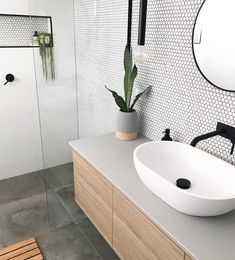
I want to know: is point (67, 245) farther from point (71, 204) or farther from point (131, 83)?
point (131, 83)

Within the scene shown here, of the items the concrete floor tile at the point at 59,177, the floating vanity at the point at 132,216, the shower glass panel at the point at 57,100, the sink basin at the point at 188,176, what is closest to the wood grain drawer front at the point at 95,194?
the floating vanity at the point at 132,216

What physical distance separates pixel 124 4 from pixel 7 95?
1.42 m

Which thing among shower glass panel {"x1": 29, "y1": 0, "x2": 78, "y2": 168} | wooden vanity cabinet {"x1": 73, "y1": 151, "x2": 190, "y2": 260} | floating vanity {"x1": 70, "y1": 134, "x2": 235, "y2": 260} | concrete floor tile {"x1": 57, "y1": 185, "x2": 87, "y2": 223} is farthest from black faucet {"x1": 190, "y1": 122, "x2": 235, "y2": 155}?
shower glass panel {"x1": 29, "y1": 0, "x2": 78, "y2": 168}

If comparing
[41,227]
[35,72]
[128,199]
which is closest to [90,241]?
[41,227]

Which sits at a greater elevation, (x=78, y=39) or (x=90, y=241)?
(x=78, y=39)

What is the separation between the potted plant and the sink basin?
37cm

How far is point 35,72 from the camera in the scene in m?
→ 2.48

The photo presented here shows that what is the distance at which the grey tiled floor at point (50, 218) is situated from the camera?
1857 mm

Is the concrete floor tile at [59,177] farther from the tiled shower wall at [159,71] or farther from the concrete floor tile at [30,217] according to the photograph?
the tiled shower wall at [159,71]

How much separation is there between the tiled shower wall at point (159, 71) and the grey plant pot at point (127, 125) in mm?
103

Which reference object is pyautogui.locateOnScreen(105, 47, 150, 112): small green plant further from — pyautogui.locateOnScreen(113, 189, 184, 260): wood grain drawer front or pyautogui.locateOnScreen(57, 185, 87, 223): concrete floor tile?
pyautogui.locateOnScreen(57, 185, 87, 223): concrete floor tile

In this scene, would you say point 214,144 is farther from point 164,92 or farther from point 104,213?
point 104,213

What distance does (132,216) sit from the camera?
47.1 inches

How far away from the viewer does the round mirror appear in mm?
1117
